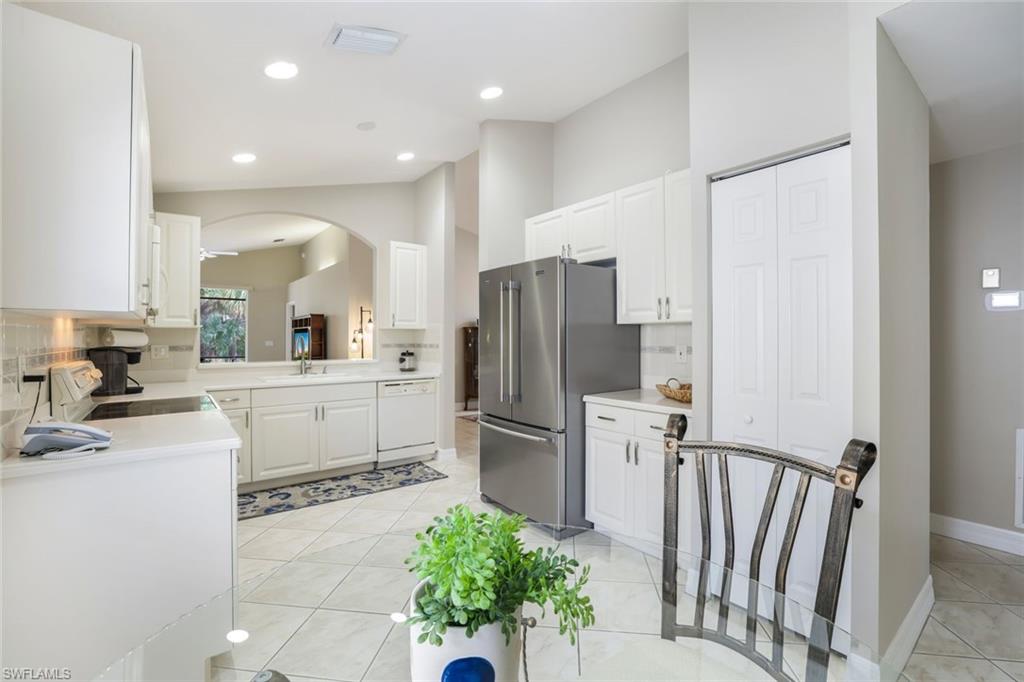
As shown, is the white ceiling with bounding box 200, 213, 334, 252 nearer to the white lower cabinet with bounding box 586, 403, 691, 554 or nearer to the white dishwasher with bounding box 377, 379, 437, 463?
the white dishwasher with bounding box 377, 379, 437, 463

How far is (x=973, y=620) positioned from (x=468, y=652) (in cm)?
262

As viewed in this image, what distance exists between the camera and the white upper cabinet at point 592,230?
323cm

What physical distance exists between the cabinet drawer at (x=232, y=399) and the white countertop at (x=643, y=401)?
2.61m

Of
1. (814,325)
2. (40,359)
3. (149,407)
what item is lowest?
(149,407)

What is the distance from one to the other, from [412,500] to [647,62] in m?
3.38

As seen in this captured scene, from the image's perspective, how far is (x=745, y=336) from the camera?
2.21 metres

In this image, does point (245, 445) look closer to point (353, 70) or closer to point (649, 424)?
point (353, 70)

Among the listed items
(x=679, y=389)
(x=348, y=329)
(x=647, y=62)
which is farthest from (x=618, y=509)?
(x=348, y=329)

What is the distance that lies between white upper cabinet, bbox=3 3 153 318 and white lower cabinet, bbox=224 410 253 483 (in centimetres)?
250

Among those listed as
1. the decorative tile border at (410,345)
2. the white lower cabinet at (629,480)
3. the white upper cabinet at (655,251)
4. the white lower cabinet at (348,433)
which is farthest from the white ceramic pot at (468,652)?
the decorative tile border at (410,345)

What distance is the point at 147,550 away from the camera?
5.49ft

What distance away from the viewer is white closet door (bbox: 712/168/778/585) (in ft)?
6.97

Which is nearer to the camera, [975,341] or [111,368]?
[975,341]

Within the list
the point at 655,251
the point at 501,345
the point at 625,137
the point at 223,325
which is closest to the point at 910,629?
the point at 655,251
